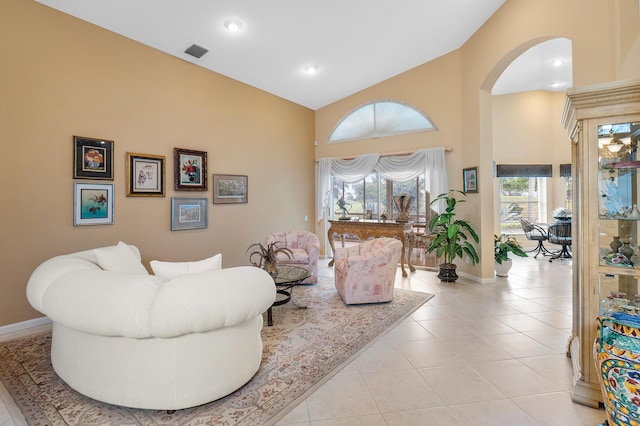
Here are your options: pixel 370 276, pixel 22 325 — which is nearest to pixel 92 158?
pixel 22 325

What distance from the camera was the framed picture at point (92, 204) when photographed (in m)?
3.70

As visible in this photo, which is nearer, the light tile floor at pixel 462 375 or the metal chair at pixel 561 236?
the light tile floor at pixel 462 375

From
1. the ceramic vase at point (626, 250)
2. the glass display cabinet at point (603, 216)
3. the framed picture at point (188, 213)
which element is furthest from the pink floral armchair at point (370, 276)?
the framed picture at point (188, 213)

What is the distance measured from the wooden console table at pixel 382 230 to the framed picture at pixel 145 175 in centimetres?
320

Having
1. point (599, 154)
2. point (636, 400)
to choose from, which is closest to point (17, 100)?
point (599, 154)

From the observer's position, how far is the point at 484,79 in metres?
4.85

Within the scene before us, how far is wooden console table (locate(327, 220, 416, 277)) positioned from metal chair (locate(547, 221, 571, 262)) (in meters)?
3.55

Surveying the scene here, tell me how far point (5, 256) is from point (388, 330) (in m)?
4.10

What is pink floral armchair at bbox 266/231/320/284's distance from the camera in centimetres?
504

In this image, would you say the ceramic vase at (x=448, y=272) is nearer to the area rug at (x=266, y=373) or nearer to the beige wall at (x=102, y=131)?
the area rug at (x=266, y=373)

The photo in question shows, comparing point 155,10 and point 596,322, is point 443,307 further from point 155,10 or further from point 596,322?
point 155,10

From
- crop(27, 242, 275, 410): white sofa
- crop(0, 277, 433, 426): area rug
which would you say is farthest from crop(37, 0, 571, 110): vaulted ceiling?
crop(0, 277, 433, 426): area rug

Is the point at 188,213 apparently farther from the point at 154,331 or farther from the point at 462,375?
the point at 462,375

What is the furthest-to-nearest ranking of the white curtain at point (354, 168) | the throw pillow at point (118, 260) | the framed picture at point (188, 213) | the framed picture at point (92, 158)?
the white curtain at point (354, 168) < the framed picture at point (188, 213) < the framed picture at point (92, 158) < the throw pillow at point (118, 260)
